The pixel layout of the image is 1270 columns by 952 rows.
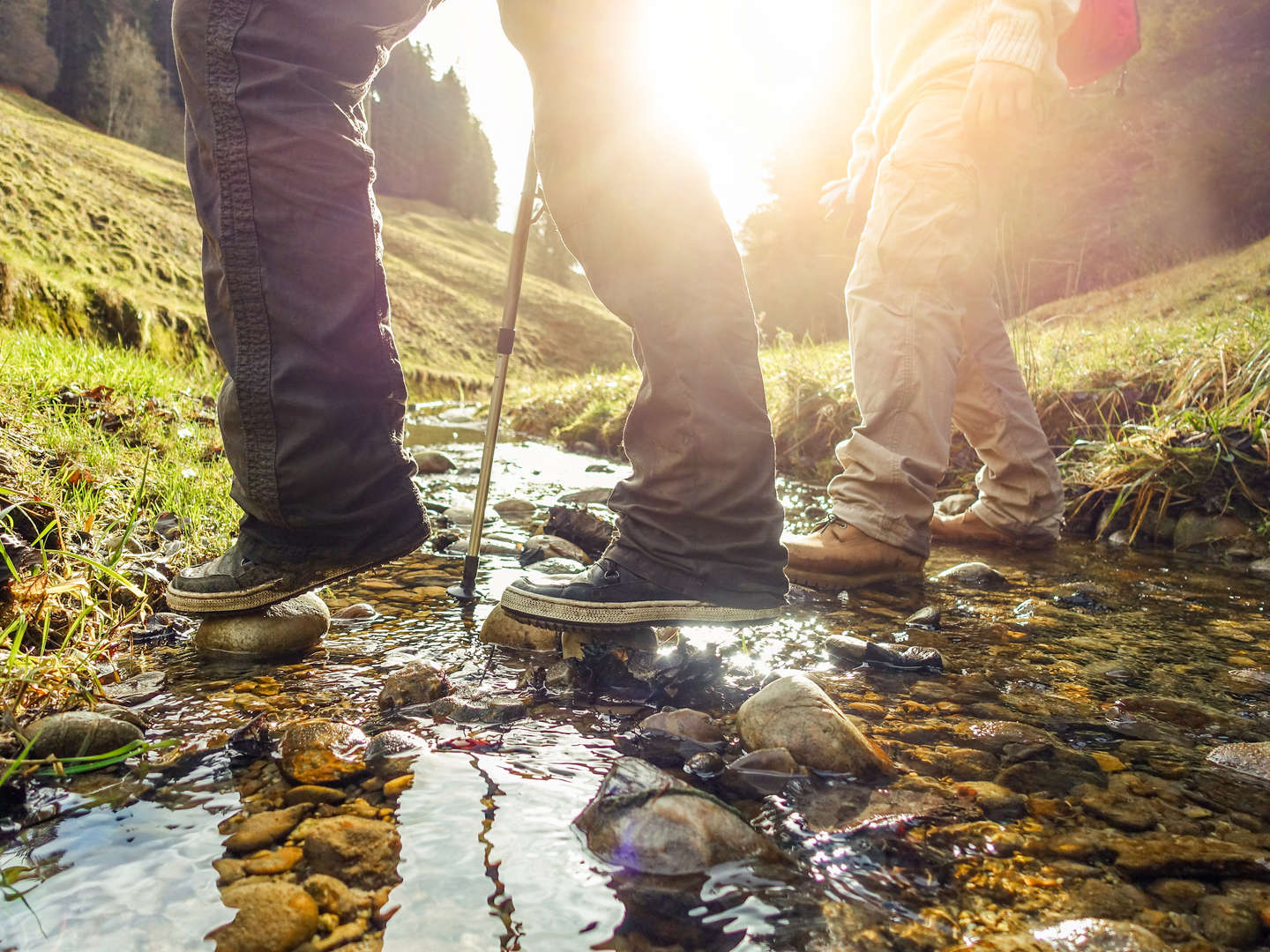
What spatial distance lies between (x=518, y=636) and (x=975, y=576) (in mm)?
1884

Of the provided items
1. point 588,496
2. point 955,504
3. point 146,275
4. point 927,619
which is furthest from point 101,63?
point 927,619

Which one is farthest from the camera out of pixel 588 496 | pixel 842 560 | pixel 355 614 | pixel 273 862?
pixel 588 496

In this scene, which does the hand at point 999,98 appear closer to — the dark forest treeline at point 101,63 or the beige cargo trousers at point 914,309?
the beige cargo trousers at point 914,309

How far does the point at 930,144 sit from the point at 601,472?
12.7 ft

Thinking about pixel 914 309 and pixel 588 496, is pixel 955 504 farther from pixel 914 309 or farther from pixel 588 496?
pixel 588 496

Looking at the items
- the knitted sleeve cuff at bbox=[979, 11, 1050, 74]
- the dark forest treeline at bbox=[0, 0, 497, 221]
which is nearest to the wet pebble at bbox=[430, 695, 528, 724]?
the knitted sleeve cuff at bbox=[979, 11, 1050, 74]

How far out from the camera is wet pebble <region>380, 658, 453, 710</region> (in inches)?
64.2

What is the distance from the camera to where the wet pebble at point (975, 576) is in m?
2.90

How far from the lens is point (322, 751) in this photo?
4.47ft

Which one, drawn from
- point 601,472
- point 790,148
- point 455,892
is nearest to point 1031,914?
point 455,892

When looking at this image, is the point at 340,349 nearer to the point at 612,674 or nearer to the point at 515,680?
the point at 515,680

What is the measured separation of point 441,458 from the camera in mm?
6012

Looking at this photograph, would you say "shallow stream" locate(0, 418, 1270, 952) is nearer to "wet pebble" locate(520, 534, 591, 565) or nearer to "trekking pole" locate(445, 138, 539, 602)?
"trekking pole" locate(445, 138, 539, 602)

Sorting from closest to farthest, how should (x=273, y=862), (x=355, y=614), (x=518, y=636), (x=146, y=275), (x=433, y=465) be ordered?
(x=273, y=862)
(x=518, y=636)
(x=355, y=614)
(x=433, y=465)
(x=146, y=275)
